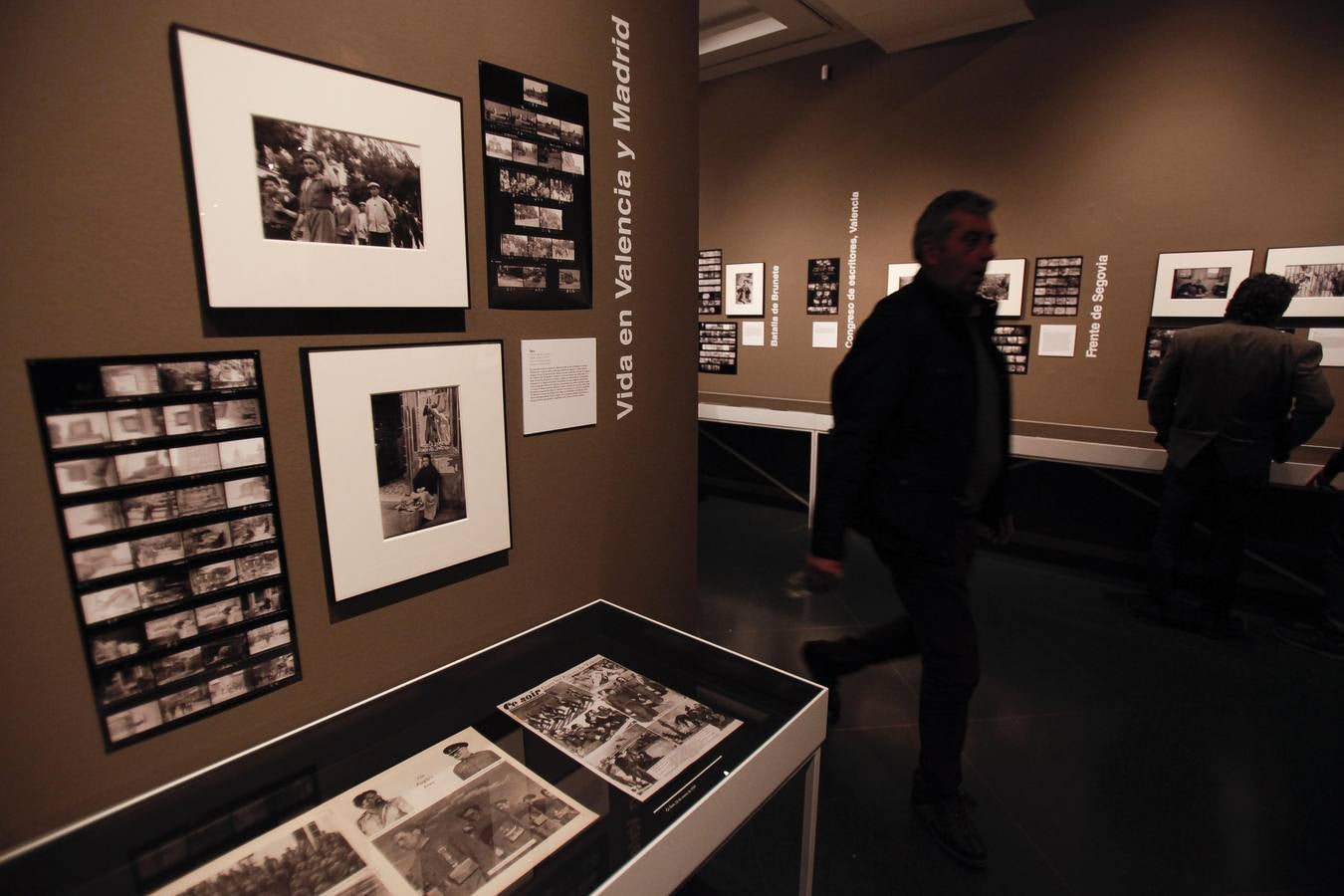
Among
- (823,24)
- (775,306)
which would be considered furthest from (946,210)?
(775,306)

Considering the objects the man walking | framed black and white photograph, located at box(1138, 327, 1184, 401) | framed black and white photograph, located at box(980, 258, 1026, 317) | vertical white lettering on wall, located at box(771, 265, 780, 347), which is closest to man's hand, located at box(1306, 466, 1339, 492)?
framed black and white photograph, located at box(1138, 327, 1184, 401)

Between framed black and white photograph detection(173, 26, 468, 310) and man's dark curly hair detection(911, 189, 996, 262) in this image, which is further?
man's dark curly hair detection(911, 189, 996, 262)

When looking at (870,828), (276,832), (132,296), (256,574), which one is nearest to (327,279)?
(132,296)

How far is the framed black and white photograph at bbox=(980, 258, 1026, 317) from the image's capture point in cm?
410

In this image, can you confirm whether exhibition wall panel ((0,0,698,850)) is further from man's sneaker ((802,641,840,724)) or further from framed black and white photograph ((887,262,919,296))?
framed black and white photograph ((887,262,919,296))

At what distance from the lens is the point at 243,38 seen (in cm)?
104

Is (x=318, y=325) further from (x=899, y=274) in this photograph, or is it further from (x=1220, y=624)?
(x=899, y=274)

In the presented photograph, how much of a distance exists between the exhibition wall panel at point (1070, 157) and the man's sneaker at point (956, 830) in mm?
2599

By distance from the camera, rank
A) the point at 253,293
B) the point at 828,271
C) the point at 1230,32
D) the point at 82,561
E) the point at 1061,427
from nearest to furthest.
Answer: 1. the point at 82,561
2. the point at 253,293
3. the point at 1230,32
4. the point at 1061,427
5. the point at 828,271

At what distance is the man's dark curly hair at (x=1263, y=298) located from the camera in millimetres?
2799

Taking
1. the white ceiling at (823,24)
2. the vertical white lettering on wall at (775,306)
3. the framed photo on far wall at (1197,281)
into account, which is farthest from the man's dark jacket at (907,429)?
the vertical white lettering on wall at (775,306)

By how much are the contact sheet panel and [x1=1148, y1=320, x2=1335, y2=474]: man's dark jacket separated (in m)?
3.67

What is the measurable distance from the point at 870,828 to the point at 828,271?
3930 mm

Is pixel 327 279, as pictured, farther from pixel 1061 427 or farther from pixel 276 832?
pixel 1061 427
